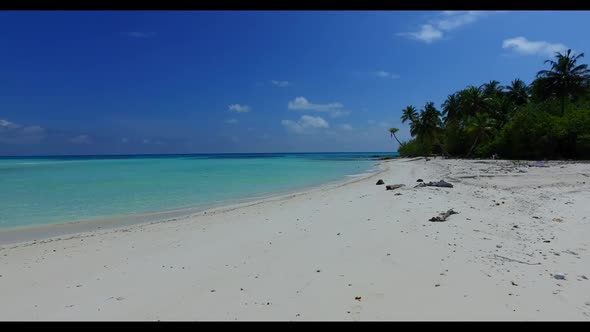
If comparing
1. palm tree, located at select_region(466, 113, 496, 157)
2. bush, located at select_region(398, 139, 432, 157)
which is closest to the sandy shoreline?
palm tree, located at select_region(466, 113, 496, 157)

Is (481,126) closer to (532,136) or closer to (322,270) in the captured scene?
(532,136)

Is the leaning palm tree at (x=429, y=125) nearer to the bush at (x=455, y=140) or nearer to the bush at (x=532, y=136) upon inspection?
the bush at (x=455, y=140)

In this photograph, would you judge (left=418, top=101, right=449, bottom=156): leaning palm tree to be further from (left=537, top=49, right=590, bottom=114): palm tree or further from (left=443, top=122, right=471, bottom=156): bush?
(left=537, top=49, right=590, bottom=114): palm tree

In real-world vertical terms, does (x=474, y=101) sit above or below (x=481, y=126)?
above

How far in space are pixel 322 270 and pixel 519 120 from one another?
1612 inches

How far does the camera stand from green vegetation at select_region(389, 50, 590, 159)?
3231 cm

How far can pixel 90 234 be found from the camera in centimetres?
752

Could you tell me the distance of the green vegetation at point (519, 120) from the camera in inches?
1272

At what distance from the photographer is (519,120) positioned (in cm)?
3547

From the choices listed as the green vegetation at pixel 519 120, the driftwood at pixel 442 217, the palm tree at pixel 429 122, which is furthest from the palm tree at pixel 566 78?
the driftwood at pixel 442 217

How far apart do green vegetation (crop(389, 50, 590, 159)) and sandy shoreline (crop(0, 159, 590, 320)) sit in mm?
32745

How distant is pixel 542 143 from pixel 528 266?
125 feet

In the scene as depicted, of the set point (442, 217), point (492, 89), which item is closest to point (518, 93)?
point (492, 89)
